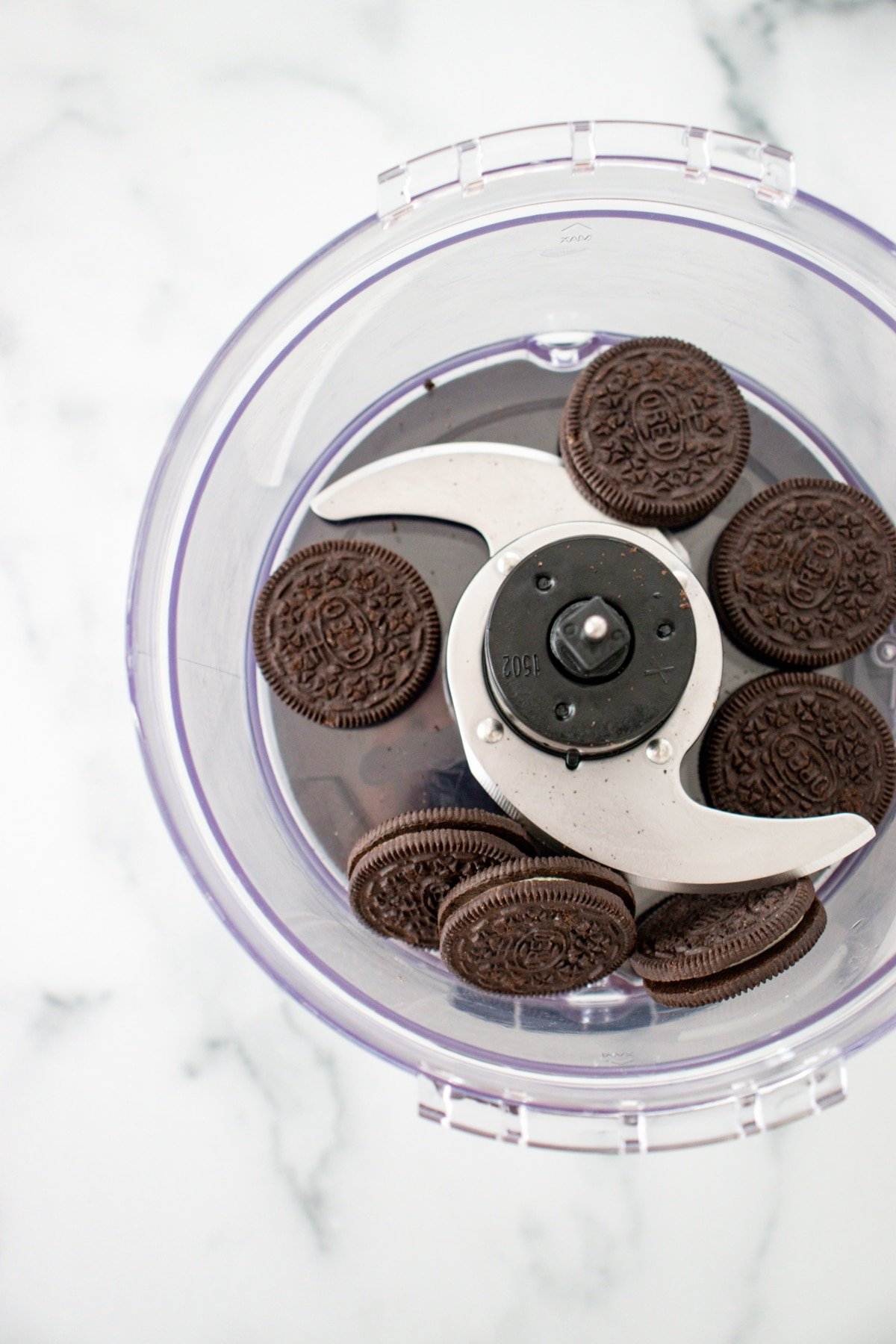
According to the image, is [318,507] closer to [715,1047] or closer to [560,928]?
[560,928]

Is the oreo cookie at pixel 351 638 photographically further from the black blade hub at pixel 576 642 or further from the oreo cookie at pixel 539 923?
the oreo cookie at pixel 539 923

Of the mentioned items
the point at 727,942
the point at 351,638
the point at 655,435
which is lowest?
the point at 727,942

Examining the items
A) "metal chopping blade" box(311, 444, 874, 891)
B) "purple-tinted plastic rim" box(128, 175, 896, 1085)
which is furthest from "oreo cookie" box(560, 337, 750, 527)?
"purple-tinted plastic rim" box(128, 175, 896, 1085)

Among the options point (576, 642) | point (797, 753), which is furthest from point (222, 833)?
point (797, 753)

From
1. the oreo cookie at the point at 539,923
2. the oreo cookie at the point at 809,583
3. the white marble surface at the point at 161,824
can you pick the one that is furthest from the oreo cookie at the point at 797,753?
the white marble surface at the point at 161,824

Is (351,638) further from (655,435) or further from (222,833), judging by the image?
(655,435)

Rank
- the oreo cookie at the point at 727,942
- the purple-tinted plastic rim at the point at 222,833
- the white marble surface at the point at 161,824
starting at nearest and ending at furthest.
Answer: the oreo cookie at the point at 727,942 → the purple-tinted plastic rim at the point at 222,833 → the white marble surface at the point at 161,824
